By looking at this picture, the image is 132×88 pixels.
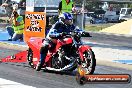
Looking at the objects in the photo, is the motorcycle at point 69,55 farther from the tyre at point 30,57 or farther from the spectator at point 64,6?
the spectator at point 64,6

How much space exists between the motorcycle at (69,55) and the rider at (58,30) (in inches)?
4.7

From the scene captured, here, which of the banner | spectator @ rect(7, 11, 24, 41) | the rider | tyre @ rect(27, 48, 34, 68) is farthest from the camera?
spectator @ rect(7, 11, 24, 41)

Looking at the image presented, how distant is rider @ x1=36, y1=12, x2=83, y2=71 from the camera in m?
10.6

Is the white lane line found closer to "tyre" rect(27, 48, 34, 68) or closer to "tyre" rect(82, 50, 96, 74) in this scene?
"tyre" rect(82, 50, 96, 74)

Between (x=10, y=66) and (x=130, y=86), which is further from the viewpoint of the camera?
(x=10, y=66)

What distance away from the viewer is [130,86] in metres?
9.60

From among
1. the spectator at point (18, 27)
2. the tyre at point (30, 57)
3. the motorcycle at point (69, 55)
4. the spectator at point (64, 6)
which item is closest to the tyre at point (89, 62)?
the motorcycle at point (69, 55)

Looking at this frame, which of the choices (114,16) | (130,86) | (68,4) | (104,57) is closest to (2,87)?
(130,86)

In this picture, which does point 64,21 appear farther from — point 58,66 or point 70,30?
point 58,66

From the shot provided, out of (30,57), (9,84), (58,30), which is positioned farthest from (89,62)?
(30,57)

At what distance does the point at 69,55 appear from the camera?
10.5m

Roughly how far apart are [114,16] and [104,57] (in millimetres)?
43558

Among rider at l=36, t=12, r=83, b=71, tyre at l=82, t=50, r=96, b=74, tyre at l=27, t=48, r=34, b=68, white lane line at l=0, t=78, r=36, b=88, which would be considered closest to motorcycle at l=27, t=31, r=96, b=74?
tyre at l=82, t=50, r=96, b=74

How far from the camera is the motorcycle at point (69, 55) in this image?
9.84 m
